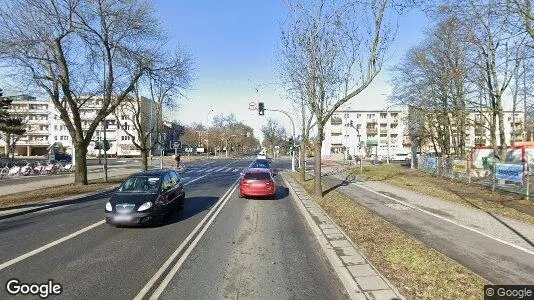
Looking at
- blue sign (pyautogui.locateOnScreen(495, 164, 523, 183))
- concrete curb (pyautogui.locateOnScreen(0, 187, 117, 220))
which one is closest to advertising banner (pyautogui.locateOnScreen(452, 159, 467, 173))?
blue sign (pyautogui.locateOnScreen(495, 164, 523, 183))

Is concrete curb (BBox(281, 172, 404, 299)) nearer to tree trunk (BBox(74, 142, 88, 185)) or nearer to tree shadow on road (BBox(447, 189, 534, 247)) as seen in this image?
tree shadow on road (BBox(447, 189, 534, 247))

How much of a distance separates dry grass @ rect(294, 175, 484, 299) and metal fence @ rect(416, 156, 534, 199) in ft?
32.9

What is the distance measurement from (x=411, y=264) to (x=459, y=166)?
72.6ft

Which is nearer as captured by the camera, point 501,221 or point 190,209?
point 501,221

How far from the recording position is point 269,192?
1748 cm

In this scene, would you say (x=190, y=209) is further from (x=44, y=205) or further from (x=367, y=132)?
(x=367, y=132)

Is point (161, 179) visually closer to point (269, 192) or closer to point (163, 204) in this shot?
point (163, 204)

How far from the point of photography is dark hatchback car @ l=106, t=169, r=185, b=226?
10117 mm

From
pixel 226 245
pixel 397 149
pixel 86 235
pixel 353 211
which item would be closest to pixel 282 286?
pixel 226 245

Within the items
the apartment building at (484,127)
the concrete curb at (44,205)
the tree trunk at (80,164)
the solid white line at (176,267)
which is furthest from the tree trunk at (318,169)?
the apartment building at (484,127)

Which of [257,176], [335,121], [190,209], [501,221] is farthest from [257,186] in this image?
[335,121]

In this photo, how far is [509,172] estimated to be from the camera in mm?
18844

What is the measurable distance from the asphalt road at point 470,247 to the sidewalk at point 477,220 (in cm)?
39

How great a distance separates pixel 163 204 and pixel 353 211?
631 centimetres
